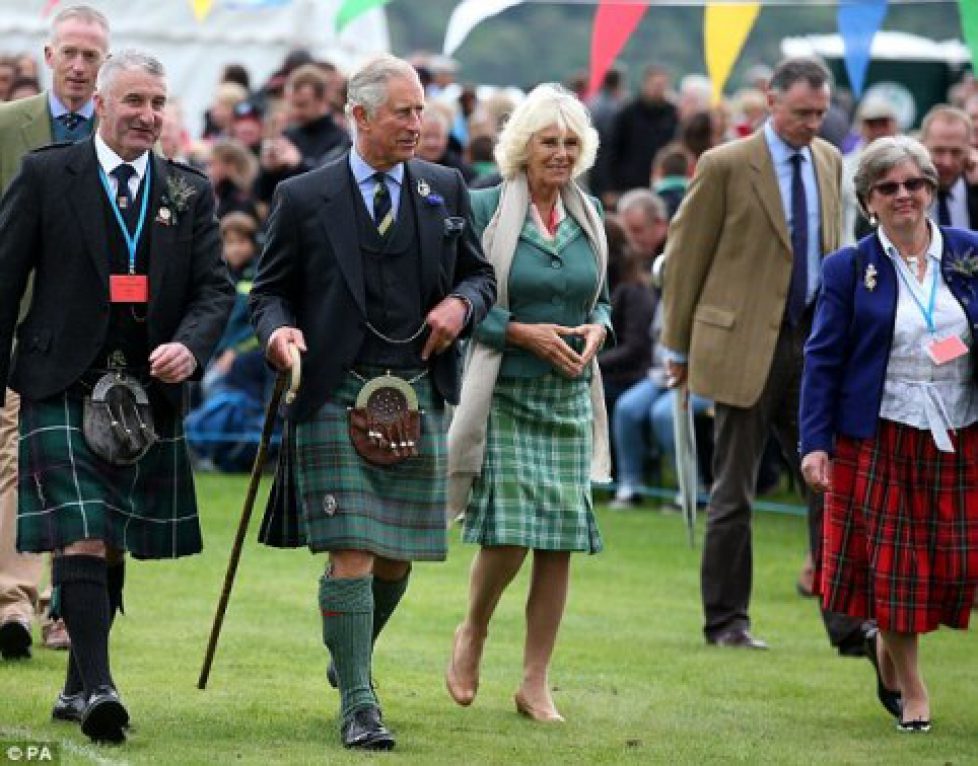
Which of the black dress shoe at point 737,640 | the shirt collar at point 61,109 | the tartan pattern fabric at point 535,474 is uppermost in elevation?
the shirt collar at point 61,109

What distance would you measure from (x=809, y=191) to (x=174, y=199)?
3620 mm

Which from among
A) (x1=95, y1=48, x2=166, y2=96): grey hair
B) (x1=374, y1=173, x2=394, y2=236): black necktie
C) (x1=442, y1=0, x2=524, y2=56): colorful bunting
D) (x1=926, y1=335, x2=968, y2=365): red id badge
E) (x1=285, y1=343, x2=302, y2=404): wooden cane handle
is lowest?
(x1=926, y1=335, x2=968, y2=365): red id badge

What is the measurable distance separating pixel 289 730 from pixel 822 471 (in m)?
2.01

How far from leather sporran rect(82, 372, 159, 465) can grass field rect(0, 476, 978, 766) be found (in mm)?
885

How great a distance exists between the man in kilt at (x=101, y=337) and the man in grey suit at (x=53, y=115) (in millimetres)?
1402

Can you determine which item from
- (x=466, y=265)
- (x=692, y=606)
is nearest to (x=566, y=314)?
(x=466, y=265)

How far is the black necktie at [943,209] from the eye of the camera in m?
12.1

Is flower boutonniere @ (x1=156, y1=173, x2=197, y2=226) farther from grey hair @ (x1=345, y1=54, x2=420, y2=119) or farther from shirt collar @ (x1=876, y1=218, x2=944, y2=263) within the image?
shirt collar @ (x1=876, y1=218, x2=944, y2=263)

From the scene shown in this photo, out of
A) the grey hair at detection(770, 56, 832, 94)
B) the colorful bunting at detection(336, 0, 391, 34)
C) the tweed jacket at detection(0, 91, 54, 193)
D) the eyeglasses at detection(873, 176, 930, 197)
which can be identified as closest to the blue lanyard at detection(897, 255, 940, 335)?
the eyeglasses at detection(873, 176, 930, 197)

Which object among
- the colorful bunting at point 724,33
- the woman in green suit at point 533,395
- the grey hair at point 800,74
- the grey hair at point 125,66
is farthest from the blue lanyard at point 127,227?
the colorful bunting at point 724,33

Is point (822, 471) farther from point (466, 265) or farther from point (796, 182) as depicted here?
point (796, 182)

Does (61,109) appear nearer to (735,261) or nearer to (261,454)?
(261,454)

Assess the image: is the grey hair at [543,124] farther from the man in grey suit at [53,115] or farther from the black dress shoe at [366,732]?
the black dress shoe at [366,732]

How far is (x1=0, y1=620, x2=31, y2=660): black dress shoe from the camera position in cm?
953
